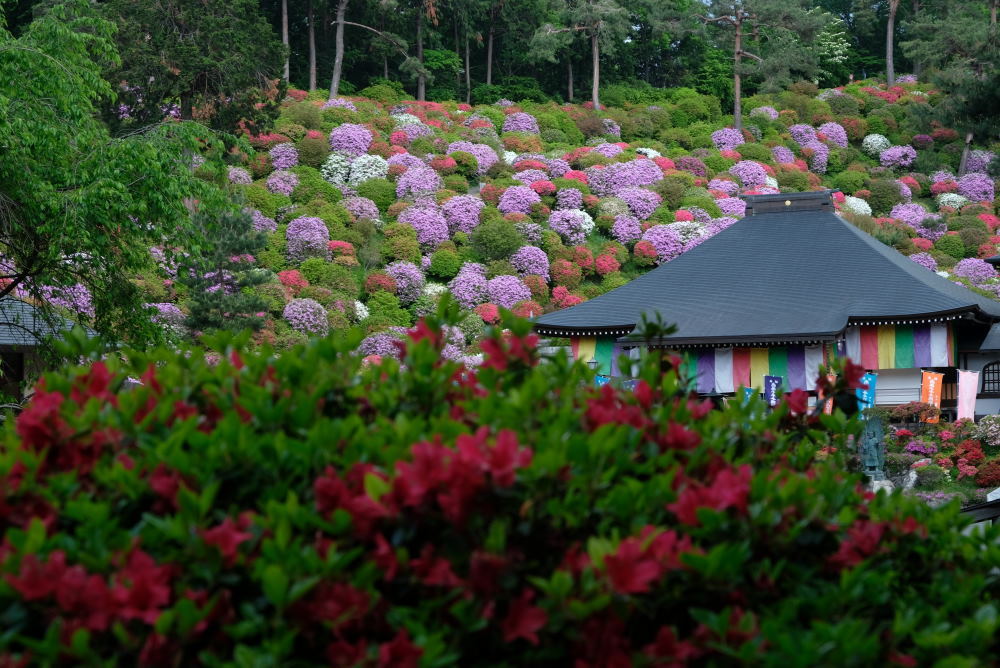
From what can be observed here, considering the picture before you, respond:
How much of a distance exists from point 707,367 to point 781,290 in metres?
2.31

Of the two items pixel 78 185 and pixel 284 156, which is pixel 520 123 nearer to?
pixel 284 156

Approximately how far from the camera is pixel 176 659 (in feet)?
6.28

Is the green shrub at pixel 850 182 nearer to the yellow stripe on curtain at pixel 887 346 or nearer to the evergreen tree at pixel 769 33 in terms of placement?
the evergreen tree at pixel 769 33

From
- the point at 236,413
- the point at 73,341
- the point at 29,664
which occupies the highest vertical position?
the point at 73,341

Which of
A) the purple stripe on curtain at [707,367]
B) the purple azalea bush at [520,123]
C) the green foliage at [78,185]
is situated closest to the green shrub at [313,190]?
the purple azalea bush at [520,123]

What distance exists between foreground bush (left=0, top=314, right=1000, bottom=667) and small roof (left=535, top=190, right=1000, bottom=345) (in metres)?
16.8

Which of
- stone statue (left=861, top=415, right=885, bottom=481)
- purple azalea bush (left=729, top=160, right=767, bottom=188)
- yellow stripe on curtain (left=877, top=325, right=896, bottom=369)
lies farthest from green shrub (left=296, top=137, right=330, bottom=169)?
stone statue (left=861, top=415, right=885, bottom=481)

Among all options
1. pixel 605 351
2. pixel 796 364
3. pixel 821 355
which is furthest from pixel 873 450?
pixel 605 351

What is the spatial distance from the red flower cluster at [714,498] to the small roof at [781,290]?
17012 mm

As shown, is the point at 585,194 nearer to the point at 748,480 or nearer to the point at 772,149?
the point at 772,149

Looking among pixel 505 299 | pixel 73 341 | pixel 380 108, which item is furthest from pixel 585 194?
pixel 73 341

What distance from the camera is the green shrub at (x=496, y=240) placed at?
2870cm

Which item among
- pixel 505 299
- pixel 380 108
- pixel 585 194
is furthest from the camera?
pixel 380 108

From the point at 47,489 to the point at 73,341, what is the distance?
2.70 feet
